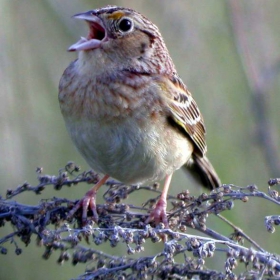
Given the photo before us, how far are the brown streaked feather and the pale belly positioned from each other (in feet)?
0.33

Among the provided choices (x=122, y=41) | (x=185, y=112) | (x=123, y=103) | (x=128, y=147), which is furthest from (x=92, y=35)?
(x=185, y=112)

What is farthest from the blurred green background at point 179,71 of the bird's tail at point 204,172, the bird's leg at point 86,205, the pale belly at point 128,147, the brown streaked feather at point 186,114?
the bird's leg at point 86,205

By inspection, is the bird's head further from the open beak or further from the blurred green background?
the blurred green background

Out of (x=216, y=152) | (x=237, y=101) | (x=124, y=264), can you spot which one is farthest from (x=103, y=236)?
(x=237, y=101)

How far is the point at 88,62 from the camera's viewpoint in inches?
141

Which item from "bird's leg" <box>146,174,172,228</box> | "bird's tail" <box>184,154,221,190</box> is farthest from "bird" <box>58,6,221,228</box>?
"bird's tail" <box>184,154,221,190</box>

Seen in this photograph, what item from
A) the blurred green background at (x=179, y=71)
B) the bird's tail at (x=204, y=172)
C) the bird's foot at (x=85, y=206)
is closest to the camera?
the bird's foot at (x=85, y=206)

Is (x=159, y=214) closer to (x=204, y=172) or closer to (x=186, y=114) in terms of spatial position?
(x=186, y=114)

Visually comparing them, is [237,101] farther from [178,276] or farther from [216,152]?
[178,276]

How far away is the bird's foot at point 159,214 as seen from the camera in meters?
3.31

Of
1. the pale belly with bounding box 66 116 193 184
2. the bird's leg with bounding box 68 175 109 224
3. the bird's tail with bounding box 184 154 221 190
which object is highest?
the pale belly with bounding box 66 116 193 184

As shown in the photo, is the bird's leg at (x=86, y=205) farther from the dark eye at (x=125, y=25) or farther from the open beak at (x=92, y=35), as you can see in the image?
the dark eye at (x=125, y=25)

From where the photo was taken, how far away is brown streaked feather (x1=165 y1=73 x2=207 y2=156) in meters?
3.86

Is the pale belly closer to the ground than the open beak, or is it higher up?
closer to the ground
